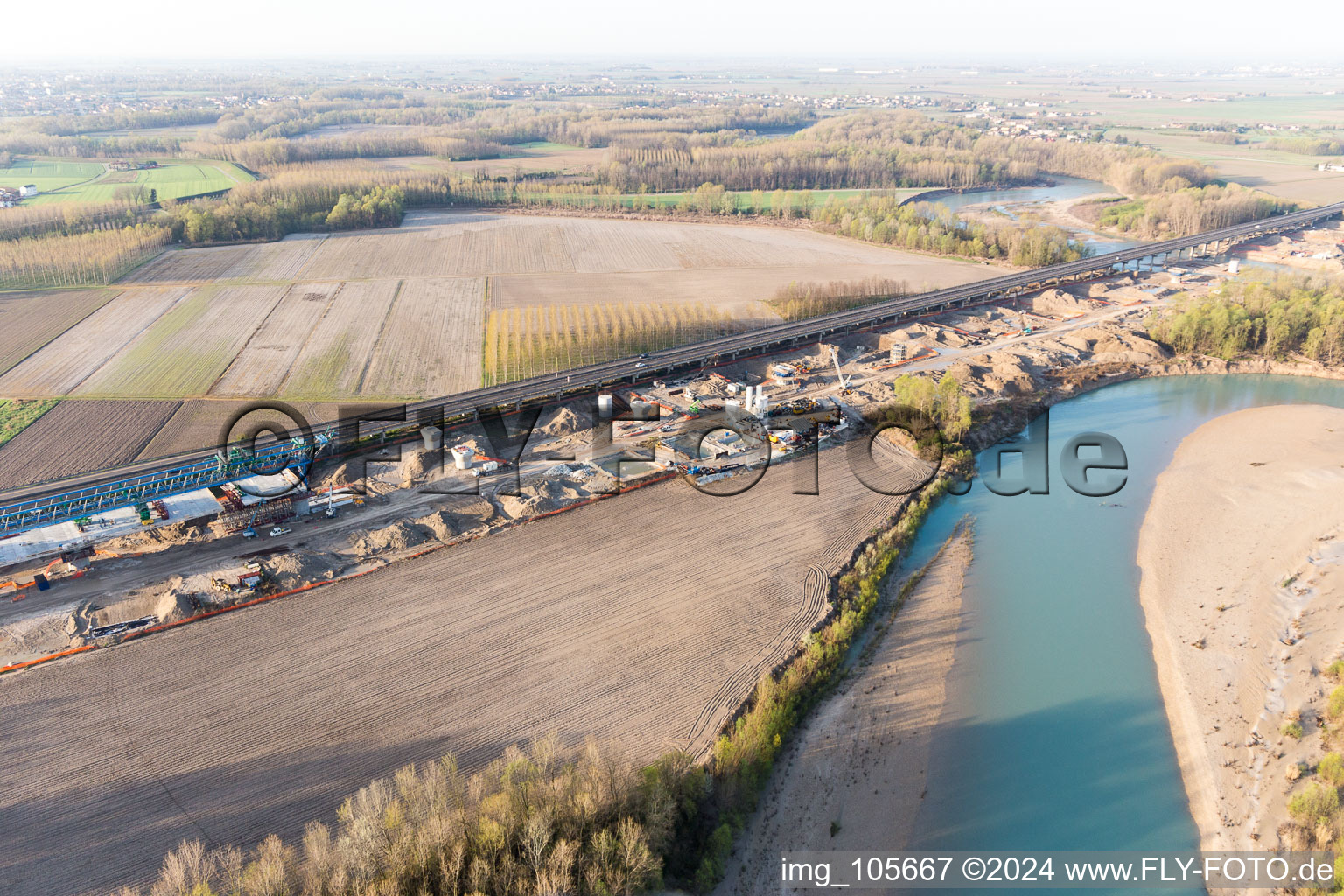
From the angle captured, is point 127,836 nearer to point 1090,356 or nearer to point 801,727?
point 801,727

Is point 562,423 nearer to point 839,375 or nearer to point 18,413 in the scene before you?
point 839,375

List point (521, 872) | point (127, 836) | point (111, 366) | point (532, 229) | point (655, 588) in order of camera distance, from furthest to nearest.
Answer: point (532, 229), point (111, 366), point (655, 588), point (127, 836), point (521, 872)

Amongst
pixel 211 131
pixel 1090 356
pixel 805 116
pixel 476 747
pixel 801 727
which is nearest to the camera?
pixel 476 747

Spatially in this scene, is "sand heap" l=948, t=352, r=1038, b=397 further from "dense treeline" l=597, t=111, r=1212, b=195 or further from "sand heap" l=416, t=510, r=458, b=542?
"dense treeline" l=597, t=111, r=1212, b=195

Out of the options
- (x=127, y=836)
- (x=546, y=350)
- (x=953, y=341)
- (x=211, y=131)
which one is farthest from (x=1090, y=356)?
(x=211, y=131)

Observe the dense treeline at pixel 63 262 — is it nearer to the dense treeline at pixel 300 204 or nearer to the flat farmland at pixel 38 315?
the flat farmland at pixel 38 315

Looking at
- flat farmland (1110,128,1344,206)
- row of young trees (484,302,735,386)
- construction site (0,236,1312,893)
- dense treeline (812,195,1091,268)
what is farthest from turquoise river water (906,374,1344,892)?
flat farmland (1110,128,1344,206)
